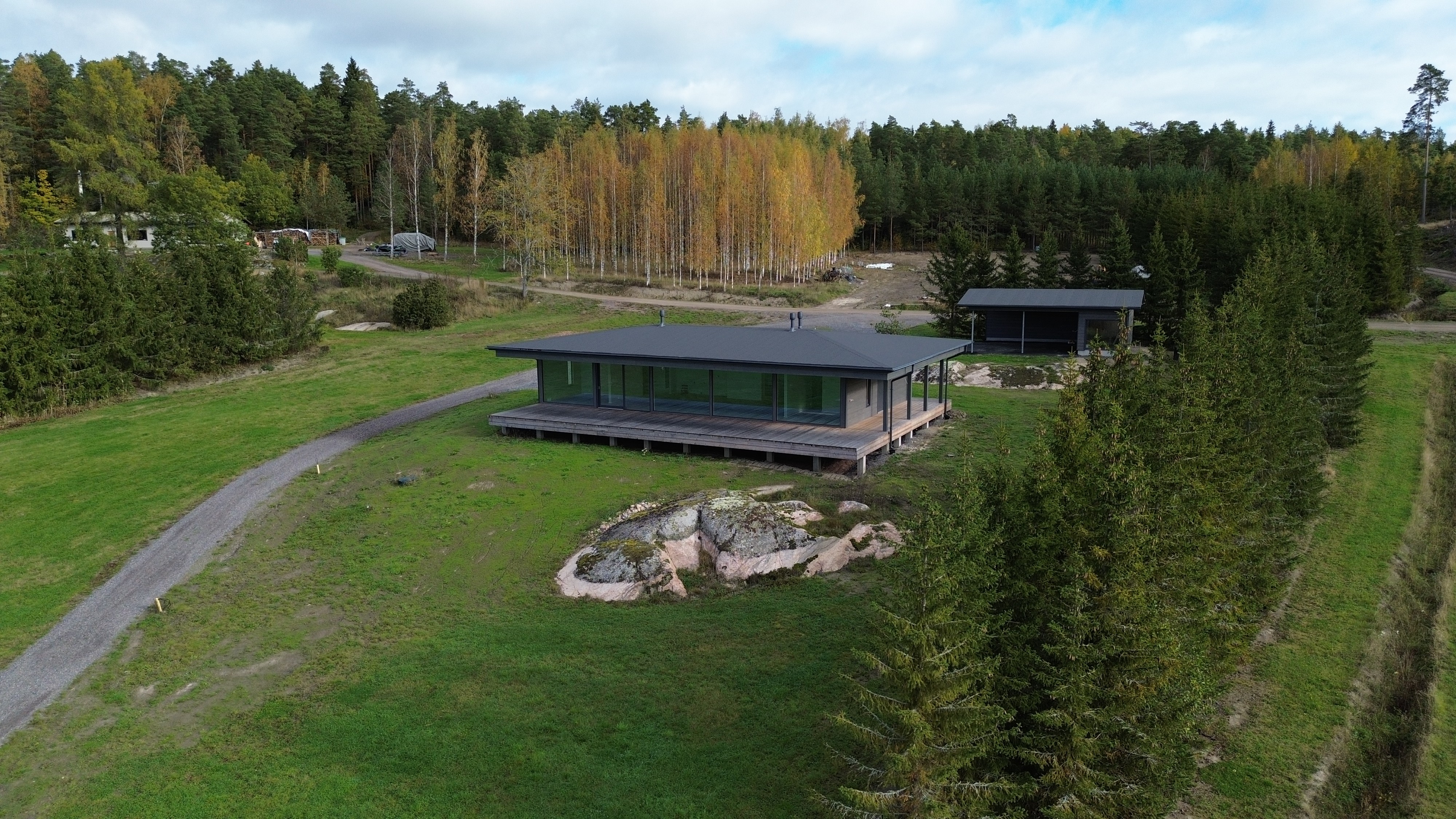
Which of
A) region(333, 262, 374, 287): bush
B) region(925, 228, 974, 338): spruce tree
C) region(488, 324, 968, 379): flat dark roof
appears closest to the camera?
region(488, 324, 968, 379): flat dark roof

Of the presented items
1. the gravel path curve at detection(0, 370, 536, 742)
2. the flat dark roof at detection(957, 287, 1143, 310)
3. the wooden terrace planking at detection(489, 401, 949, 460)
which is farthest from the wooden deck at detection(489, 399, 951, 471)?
the flat dark roof at detection(957, 287, 1143, 310)

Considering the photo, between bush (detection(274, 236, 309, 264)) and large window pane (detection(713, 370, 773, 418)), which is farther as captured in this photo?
bush (detection(274, 236, 309, 264))

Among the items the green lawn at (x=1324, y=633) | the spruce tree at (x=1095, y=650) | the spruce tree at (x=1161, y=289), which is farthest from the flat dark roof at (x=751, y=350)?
the spruce tree at (x=1161, y=289)

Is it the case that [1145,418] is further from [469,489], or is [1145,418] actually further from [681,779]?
[469,489]

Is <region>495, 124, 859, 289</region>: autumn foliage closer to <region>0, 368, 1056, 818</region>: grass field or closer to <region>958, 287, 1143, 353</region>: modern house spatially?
<region>958, 287, 1143, 353</region>: modern house

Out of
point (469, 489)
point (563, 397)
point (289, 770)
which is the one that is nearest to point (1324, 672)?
point (289, 770)

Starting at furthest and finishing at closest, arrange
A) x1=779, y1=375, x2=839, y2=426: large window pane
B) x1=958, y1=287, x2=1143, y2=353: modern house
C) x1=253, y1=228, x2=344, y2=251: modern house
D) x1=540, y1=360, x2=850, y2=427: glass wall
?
x1=253, y1=228, x2=344, y2=251: modern house
x1=958, y1=287, x2=1143, y2=353: modern house
x1=540, y1=360, x2=850, y2=427: glass wall
x1=779, y1=375, x2=839, y2=426: large window pane

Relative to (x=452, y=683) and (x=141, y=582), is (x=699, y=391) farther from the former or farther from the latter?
(x=141, y=582)
